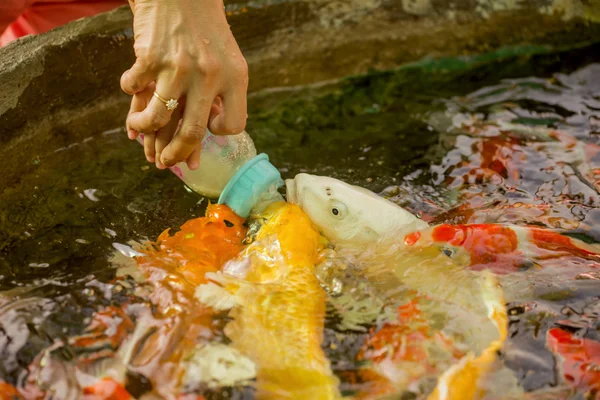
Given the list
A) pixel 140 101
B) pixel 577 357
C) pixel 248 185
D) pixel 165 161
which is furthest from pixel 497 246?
pixel 140 101

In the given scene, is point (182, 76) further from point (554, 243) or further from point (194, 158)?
point (554, 243)

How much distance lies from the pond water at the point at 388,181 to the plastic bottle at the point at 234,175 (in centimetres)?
20

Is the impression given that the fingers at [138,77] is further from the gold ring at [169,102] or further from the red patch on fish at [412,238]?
the red patch on fish at [412,238]

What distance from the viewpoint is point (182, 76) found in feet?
5.45

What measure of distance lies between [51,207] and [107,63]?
740 mm

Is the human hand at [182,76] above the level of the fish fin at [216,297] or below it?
above

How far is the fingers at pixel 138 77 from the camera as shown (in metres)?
1.67

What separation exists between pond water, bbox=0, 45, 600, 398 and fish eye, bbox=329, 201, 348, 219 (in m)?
0.35

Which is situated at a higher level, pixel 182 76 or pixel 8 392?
pixel 182 76

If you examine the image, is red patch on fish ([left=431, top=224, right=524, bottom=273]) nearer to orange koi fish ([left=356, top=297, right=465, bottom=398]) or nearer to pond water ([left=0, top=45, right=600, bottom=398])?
pond water ([left=0, top=45, right=600, bottom=398])

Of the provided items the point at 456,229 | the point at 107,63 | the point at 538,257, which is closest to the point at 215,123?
the point at 456,229

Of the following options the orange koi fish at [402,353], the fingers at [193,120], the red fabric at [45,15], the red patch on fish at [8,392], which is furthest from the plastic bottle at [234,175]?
the red fabric at [45,15]

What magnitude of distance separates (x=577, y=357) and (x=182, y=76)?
3.96 ft

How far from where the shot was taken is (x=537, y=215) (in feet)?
7.38
